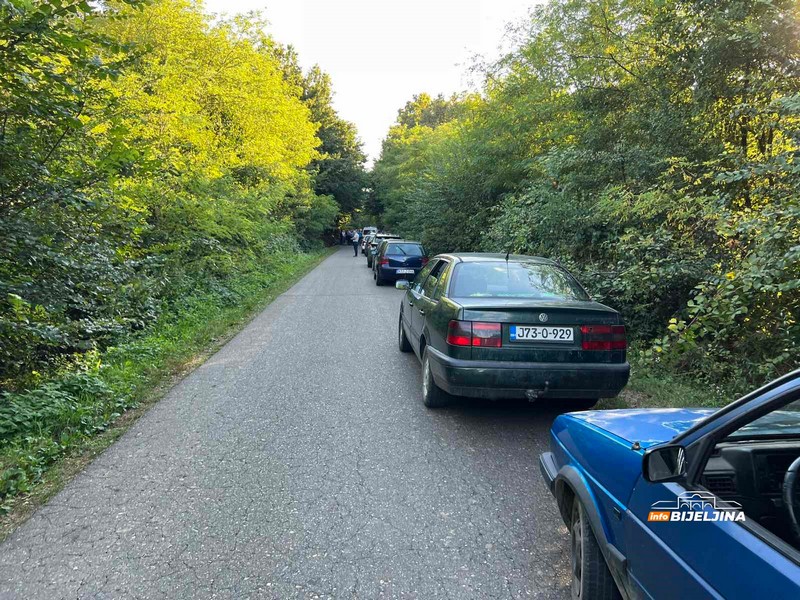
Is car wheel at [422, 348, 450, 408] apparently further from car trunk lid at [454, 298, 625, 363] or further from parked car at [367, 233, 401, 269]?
parked car at [367, 233, 401, 269]

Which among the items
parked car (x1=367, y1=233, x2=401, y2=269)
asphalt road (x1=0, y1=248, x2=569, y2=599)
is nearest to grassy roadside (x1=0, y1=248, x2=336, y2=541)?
asphalt road (x1=0, y1=248, x2=569, y2=599)

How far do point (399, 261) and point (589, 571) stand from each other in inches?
596

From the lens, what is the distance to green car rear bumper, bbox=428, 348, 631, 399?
14.0 feet

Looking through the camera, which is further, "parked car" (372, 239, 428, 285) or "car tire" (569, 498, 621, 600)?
"parked car" (372, 239, 428, 285)

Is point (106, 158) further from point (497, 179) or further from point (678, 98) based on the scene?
point (497, 179)

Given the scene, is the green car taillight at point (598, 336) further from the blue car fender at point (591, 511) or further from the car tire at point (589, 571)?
the car tire at point (589, 571)

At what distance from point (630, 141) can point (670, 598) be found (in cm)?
850

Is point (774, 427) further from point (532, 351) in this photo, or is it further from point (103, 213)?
point (103, 213)

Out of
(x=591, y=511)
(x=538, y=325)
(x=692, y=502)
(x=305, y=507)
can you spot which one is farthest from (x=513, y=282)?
(x=692, y=502)

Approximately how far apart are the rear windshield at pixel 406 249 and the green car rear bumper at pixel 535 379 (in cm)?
1331

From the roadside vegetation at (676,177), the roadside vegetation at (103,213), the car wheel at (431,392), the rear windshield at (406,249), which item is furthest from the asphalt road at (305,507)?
the rear windshield at (406,249)

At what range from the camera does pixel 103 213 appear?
5410 mm

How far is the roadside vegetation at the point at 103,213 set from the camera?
4.29m

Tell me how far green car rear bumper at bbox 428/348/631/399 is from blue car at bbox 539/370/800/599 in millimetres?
1716
